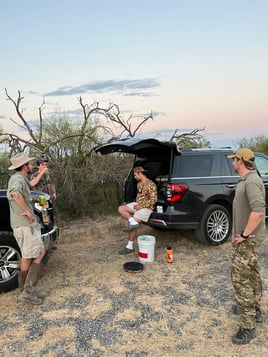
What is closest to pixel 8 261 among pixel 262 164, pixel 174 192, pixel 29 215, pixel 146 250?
pixel 29 215

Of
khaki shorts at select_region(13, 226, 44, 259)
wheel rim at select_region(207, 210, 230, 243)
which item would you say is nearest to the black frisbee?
khaki shorts at select_region(13, 226, 44, 259)

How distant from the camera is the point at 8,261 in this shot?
410 cm

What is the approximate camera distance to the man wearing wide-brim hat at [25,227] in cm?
370

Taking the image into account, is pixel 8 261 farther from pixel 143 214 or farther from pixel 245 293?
pixel 245 293

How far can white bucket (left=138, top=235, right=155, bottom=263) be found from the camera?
198 inches

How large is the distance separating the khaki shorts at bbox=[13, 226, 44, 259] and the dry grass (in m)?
0.62

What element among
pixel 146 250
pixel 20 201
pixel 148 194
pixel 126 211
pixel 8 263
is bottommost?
pixel 146 250

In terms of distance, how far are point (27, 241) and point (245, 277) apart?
237 cm

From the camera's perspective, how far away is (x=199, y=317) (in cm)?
346

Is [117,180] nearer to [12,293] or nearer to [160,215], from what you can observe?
[160,215]

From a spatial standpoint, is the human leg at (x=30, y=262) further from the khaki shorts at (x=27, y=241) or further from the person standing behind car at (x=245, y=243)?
the person standing behind car at (x=245, y=243)

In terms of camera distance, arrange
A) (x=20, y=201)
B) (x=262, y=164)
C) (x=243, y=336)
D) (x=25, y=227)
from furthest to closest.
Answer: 1. (x=262, y=164)
2. (x=25, y=227)
3. (x=20, y=201)
4. (x=243, y=336)

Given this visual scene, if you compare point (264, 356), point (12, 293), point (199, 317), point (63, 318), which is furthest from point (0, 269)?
point (264, 356)

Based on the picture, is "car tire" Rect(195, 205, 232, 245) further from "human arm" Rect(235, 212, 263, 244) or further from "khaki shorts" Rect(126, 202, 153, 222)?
"human arm" Rect(235, 212, 263, 244)
